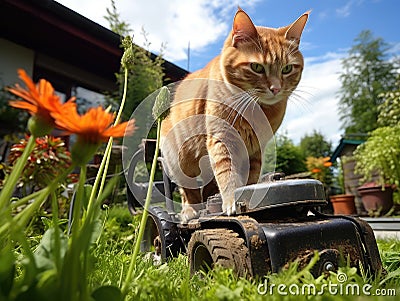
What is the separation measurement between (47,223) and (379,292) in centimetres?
89

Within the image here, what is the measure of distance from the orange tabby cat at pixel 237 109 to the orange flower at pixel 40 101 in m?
0.91

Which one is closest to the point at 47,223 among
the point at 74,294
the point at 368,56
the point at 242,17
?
the point at 74,294

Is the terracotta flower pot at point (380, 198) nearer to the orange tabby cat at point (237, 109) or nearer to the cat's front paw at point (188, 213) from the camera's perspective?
the orange tabby cat at point (237, 109)

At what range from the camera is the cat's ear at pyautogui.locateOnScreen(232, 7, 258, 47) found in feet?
5.34

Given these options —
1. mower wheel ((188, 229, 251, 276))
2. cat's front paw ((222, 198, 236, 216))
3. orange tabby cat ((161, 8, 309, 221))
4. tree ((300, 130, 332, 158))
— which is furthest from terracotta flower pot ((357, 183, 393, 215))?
tree ((300, 130, 332, 158))

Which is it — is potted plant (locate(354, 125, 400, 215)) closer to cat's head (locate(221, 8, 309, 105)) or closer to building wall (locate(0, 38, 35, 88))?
cat's head (locate(221, 8, 309, 105))

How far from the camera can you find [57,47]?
5918 mm

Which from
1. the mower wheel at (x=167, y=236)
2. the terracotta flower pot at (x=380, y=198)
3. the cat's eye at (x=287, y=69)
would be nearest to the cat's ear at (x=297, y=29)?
the cat's eye at (x=287, y=69)

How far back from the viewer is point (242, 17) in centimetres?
163

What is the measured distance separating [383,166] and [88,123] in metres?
5.91

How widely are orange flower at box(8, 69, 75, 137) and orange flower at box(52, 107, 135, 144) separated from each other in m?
0.02

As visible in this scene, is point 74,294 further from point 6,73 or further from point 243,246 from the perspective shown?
point 6,73

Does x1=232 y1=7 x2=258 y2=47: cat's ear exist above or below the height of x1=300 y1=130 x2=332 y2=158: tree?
below

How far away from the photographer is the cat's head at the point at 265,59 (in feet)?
5.28
